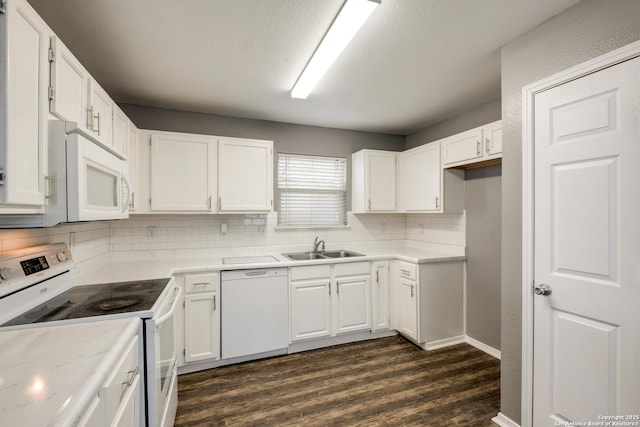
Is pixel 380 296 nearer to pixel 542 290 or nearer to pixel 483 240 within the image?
pixel 483 240

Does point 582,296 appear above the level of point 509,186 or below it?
below

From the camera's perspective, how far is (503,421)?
1.86 metres

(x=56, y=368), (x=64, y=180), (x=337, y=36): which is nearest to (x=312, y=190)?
(x=337, y=36)

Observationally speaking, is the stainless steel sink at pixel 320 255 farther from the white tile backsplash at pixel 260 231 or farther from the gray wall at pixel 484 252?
the gray wall at pixel 484 252

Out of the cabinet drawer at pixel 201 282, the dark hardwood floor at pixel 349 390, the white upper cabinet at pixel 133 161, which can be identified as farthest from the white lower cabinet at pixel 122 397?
the white upper cabinet at pixel 133 161

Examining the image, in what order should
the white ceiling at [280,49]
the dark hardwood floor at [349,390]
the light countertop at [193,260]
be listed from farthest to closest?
1. the light countertop at [193,260]
2. the dark hardwood floor at [349,390]
3. the white ceiling at [280,49]

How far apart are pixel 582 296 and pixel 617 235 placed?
1.17ft

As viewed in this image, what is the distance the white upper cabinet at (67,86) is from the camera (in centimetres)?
125

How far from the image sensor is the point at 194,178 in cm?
277

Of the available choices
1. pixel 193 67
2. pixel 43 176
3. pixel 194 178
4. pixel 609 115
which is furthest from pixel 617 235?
pixel 194 178

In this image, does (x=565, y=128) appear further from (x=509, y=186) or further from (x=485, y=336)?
(x=485, y=336)

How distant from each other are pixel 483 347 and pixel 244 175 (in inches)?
116

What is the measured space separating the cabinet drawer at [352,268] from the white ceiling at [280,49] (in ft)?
5.32

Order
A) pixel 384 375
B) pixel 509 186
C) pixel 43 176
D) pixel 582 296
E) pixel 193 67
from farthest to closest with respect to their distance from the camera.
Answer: pixel 384 375, pixel 193 67, pixel 509 186, pixel 582 296, pixel 43 176
